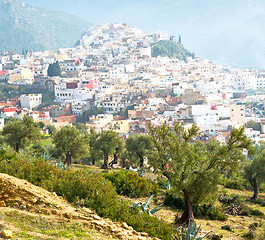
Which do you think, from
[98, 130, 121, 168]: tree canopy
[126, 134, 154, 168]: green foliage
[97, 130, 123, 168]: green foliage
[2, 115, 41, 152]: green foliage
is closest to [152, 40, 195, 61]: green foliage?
[126, 134, 154, 168]: green foliage

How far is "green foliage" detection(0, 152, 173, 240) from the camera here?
10898 mm

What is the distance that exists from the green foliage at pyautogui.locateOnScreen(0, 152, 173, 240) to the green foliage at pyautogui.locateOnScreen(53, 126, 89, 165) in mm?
13099

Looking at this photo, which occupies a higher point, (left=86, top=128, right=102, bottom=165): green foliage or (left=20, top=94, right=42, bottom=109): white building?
(left=20, top=94, right=42, bottom=109): white building

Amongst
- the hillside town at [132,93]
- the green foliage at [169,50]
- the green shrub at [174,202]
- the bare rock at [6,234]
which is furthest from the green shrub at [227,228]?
the green foliage at [169,50]

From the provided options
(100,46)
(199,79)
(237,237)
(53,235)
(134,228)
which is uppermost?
(100,46)

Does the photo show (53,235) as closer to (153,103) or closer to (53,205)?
(53,205)

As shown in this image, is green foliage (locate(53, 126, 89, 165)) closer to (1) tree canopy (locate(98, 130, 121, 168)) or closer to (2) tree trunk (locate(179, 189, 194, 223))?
(1) tree canopy (locate(98, 130, 121, 168))

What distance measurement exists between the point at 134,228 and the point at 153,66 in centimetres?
11164

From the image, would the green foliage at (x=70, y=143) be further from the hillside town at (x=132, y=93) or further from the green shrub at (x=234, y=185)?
the green shrub at (x=234, y=185)

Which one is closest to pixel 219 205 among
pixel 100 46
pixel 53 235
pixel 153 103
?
pixel 53 235

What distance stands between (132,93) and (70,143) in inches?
2393

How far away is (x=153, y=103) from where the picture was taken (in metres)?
78.2

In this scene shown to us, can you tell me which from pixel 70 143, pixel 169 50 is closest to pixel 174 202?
pixel 70 143

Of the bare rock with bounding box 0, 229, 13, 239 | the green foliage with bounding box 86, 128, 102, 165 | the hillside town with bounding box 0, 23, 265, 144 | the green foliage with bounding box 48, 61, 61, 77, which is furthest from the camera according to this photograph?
the green foliage with bounding box 48, 61, 61, 77
